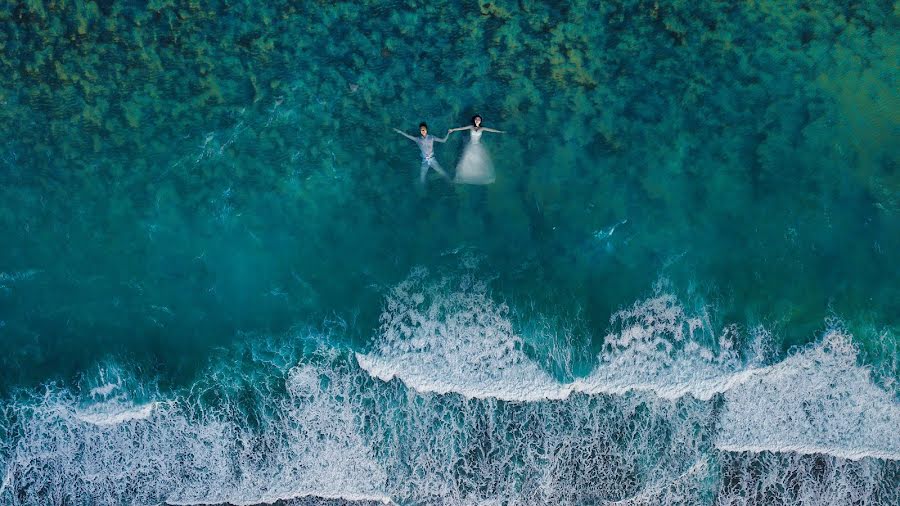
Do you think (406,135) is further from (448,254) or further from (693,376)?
(693,376)

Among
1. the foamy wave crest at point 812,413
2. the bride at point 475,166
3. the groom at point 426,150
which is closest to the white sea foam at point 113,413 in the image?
the groom at point 426,150

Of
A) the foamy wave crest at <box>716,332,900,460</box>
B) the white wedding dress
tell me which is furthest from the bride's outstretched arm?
the foamy wave crest at <box>716,332,900,460</box>

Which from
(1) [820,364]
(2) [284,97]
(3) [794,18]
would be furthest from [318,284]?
(3) [794,18]

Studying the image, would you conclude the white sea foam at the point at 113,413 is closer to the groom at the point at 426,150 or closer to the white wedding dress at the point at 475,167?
the groom at the point at 426,150

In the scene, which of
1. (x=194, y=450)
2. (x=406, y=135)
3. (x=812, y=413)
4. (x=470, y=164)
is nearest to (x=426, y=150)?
(x=406, y=135)

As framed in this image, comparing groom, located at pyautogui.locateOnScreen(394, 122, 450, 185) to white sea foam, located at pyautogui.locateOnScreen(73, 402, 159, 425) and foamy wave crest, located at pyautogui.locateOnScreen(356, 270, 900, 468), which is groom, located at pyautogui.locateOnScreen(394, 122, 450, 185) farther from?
white sea foam, located at pyautogui.locateOnScreen(73, 402, 159, 425)

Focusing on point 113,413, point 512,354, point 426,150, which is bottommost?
point 113,413

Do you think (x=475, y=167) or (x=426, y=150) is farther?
(x=475, y=167)
